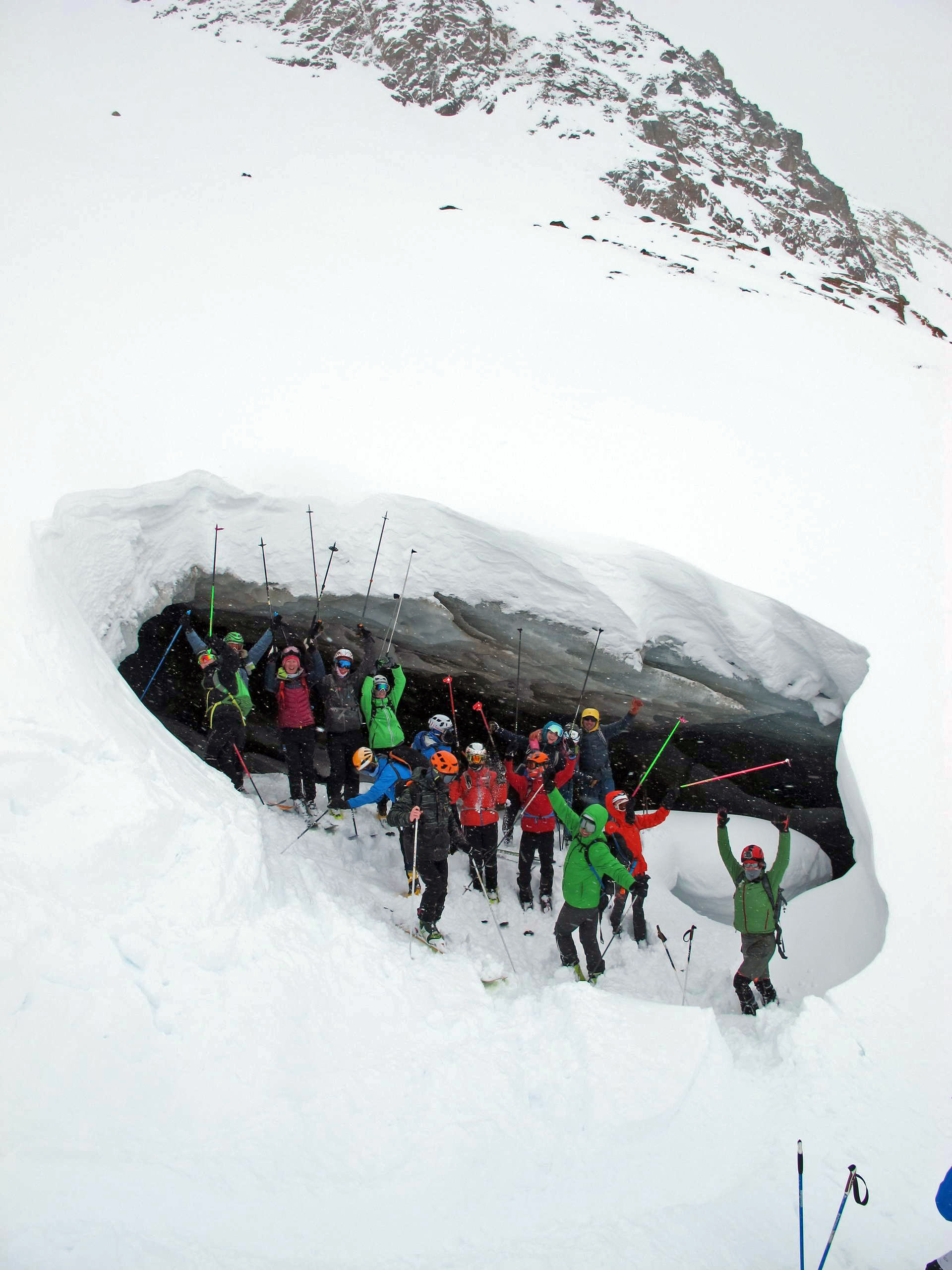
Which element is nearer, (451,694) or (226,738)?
(226,738)

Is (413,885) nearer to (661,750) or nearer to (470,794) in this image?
(470,794)

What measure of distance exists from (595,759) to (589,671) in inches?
34.3

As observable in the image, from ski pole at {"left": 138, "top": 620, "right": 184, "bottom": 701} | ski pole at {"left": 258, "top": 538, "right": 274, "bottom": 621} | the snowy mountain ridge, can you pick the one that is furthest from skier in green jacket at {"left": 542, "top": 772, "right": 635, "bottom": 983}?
the snowy mountain ridge

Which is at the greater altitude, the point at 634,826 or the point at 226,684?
the point at 226,684

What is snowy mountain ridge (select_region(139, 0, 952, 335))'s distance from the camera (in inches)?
691

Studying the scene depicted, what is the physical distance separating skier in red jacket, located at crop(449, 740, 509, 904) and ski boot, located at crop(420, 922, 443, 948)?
2.14 feet

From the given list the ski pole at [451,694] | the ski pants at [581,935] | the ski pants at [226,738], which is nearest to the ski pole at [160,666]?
the ski pants at [226,738]

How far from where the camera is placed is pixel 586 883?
505cm

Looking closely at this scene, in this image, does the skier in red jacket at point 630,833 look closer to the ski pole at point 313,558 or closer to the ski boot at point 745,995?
the ski boot at point 745,995

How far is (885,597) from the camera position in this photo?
619 cm

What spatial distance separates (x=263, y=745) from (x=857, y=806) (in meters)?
6.87

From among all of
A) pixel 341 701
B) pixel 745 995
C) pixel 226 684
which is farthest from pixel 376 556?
pixel 745 995

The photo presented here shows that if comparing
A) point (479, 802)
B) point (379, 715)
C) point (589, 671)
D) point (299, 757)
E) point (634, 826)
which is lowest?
point (299, 757)

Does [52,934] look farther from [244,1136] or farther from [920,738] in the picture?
[920,738]
